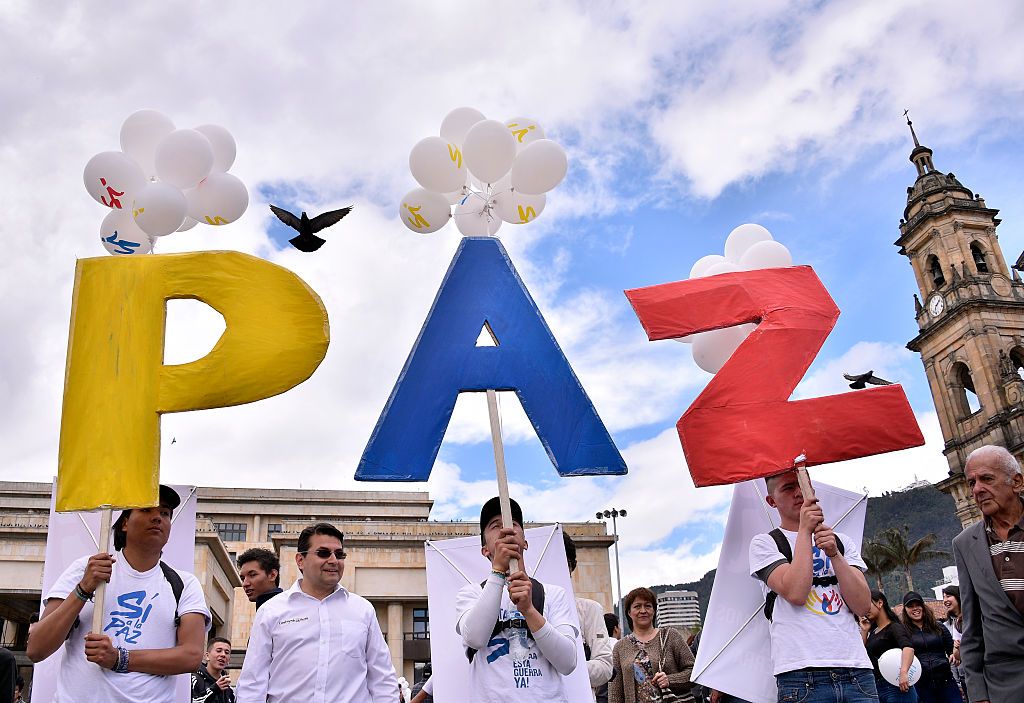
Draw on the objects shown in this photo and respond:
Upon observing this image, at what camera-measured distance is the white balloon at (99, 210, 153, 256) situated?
20.7 feet

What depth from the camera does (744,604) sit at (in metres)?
5.21

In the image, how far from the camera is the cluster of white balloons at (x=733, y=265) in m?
6.14

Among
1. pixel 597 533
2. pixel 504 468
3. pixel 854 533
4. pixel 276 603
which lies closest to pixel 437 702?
pixel 276 603

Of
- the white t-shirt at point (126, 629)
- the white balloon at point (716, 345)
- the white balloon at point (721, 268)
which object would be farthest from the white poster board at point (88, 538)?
the white balloon at point (721, 268)

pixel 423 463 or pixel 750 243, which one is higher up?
pixel 750 243

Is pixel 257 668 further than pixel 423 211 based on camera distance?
No

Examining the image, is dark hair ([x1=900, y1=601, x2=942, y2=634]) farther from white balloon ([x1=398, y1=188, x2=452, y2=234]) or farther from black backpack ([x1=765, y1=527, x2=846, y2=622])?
white balloon ([x1=398, y1=188, x2=452, y2=234])

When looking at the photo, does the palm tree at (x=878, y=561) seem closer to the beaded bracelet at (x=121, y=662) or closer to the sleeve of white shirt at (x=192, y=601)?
the sleeve of white shirt at (x=192, y=601)

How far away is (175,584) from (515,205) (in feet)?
11.4

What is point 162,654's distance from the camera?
13.9ft

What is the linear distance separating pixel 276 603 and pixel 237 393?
3.96 feet

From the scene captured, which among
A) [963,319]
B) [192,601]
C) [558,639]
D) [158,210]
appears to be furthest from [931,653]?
[963,319]

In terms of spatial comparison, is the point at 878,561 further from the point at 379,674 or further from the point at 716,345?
the point at 379,674

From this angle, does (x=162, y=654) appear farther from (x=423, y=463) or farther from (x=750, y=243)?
(x=750, y=243)
